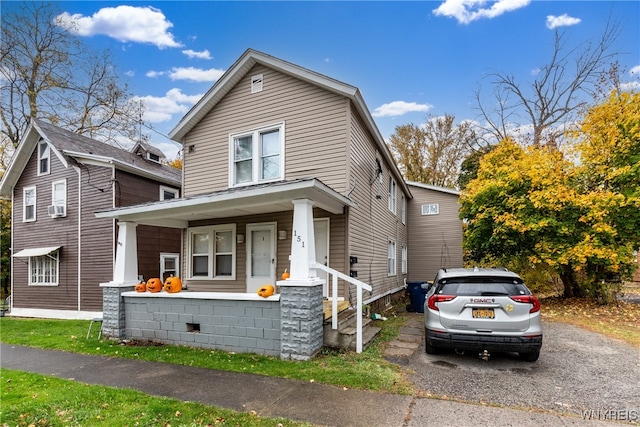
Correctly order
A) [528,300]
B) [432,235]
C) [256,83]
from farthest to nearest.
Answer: [432,235]
[256,83]
[528,300]

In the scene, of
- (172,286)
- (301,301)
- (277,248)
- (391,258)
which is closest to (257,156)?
(277,248)

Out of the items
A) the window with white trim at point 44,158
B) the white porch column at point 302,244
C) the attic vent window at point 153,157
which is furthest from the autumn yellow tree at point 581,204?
the window with white trim at point 44,158

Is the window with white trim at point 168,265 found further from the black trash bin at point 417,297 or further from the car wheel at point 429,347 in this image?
the car wheel at point 429,347

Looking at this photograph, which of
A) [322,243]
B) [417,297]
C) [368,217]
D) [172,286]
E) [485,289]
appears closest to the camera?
[485,289]

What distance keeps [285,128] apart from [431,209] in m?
10.6

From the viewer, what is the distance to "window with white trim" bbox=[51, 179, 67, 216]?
12891 millimetres

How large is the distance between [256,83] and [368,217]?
4853 millimetres

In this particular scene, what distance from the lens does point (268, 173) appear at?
884 centimetres

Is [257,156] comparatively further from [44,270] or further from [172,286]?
[44,270]

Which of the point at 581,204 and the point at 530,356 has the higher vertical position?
the point at 581,204

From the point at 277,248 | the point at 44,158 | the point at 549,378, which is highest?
the point at 44,158

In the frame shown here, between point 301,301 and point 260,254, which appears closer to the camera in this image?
point 301,301

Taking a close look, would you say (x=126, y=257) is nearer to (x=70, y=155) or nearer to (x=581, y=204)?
(x=70, y=155)

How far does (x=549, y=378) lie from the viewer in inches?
187
